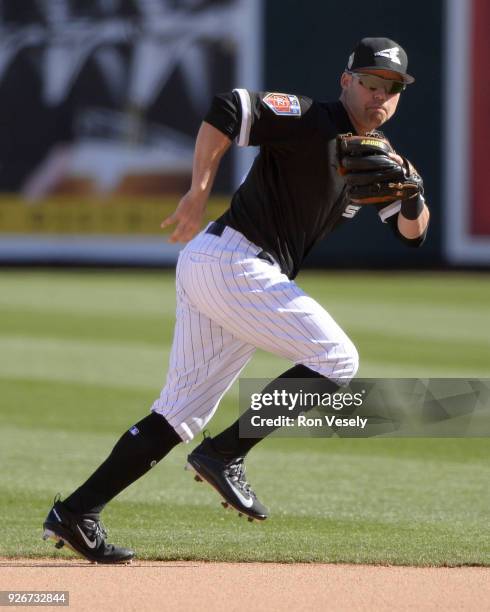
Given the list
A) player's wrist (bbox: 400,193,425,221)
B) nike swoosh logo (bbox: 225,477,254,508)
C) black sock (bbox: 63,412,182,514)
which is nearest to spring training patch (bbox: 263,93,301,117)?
player's wrist (bbox: 400,193,425,221)

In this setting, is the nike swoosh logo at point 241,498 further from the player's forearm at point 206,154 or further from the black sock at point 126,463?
the player's forearm at point 206,154

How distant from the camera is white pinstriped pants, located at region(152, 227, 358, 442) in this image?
4.55 meters

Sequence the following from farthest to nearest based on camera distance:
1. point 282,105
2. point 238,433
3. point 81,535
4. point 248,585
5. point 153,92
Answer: point 153,92 → point 238,433 → point 81,535 → point 282,105 → point 248,585

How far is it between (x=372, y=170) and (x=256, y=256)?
51 centimetres

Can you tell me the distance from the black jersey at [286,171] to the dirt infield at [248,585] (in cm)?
109

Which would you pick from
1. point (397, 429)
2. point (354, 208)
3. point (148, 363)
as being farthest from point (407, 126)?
point (354, 208)

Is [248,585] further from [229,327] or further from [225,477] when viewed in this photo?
[229,327]

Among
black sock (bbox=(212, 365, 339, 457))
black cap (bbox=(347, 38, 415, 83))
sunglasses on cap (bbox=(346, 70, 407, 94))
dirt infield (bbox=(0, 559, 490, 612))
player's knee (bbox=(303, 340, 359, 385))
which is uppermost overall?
black cap (bbox=(347, 38, 415, 83))

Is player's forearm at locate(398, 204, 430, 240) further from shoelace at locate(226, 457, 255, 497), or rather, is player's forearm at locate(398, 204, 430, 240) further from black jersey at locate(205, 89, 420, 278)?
shoelace at locate(226, 457, 255, 497)

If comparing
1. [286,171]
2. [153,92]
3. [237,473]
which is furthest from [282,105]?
[153,92]

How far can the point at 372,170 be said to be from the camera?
14.8ft

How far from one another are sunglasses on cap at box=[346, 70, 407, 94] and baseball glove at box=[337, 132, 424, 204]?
→ 0.55 ft

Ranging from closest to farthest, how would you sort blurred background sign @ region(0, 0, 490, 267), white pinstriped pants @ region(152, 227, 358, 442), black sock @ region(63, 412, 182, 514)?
white pinstriped pants @ region(152, 227, 358, 442)
black sock @ region(63, 412, 182, 514)
blurred background sign @ region(0, 0, 490, 267)

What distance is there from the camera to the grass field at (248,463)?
201 inches
